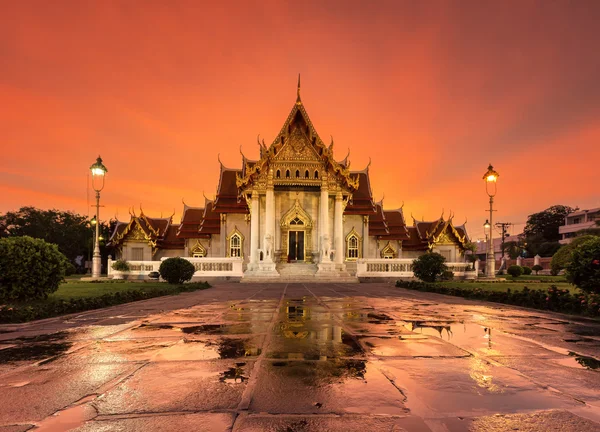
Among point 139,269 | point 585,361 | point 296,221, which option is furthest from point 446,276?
point 585,361

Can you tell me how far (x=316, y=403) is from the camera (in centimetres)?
346

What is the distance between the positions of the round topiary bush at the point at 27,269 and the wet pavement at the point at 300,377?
3.10 m

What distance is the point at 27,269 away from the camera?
34.8ft

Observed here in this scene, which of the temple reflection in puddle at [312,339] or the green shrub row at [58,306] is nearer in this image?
the temple reflection in puddle at [312,339]

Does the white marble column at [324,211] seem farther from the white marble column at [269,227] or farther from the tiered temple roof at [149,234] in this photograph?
the tiered temple roof at [149,234]

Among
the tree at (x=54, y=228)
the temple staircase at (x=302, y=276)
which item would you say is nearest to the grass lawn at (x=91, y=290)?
the temple staircase at (x=302, y=276)

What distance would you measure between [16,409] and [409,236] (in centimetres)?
4266

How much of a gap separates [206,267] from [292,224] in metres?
8.80

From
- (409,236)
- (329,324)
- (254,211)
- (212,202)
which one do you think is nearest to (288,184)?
(254,211)

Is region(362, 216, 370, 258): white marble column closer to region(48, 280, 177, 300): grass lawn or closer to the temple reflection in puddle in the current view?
region(48, 280, 177, 300): grass lawn

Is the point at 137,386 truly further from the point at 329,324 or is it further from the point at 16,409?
the point at 329,324

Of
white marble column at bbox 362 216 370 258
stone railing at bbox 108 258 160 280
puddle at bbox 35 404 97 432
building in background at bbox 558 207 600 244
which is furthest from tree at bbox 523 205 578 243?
puddle at bbox 35 404 97 432

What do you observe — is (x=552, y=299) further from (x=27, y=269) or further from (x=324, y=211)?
(x=324, y=211)

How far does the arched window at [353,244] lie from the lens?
129 ft
